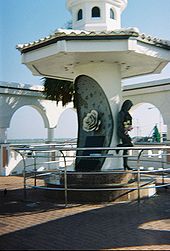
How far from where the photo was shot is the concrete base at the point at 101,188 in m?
6.79

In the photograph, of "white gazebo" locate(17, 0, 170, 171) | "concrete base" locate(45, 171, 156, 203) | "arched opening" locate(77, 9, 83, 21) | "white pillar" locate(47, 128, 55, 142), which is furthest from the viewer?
"white pillar" locate(47, 128, 55, 142)

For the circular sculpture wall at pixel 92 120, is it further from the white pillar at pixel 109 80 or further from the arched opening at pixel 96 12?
the arched opening at pixel 96 12

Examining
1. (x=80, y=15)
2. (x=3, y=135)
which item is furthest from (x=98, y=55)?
(x=3, y=135)

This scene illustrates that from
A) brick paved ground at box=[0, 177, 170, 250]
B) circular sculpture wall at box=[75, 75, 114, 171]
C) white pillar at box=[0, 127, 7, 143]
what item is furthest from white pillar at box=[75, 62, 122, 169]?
white pillar at box=[0, 127, 7, 143]

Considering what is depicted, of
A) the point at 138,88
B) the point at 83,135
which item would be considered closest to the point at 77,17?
the point at 83,135

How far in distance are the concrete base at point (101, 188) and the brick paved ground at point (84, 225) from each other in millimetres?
286

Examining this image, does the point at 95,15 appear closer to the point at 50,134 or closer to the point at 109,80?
the point at 109,80

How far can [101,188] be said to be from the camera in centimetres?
688

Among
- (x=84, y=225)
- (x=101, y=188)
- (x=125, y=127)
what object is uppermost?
(x=125, y=127)

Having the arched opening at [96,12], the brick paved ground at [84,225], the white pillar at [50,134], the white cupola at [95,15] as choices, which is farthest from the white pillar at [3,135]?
the arched opening at [96,12]

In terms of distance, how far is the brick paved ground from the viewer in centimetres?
405

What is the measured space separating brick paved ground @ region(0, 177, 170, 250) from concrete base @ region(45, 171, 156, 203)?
0.29 meters

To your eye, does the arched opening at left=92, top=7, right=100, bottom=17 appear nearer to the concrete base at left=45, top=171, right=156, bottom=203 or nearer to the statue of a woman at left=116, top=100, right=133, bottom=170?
the statue of a woman at left=116, top=100, right=133, bottom=170

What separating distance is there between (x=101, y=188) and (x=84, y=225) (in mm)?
2008
